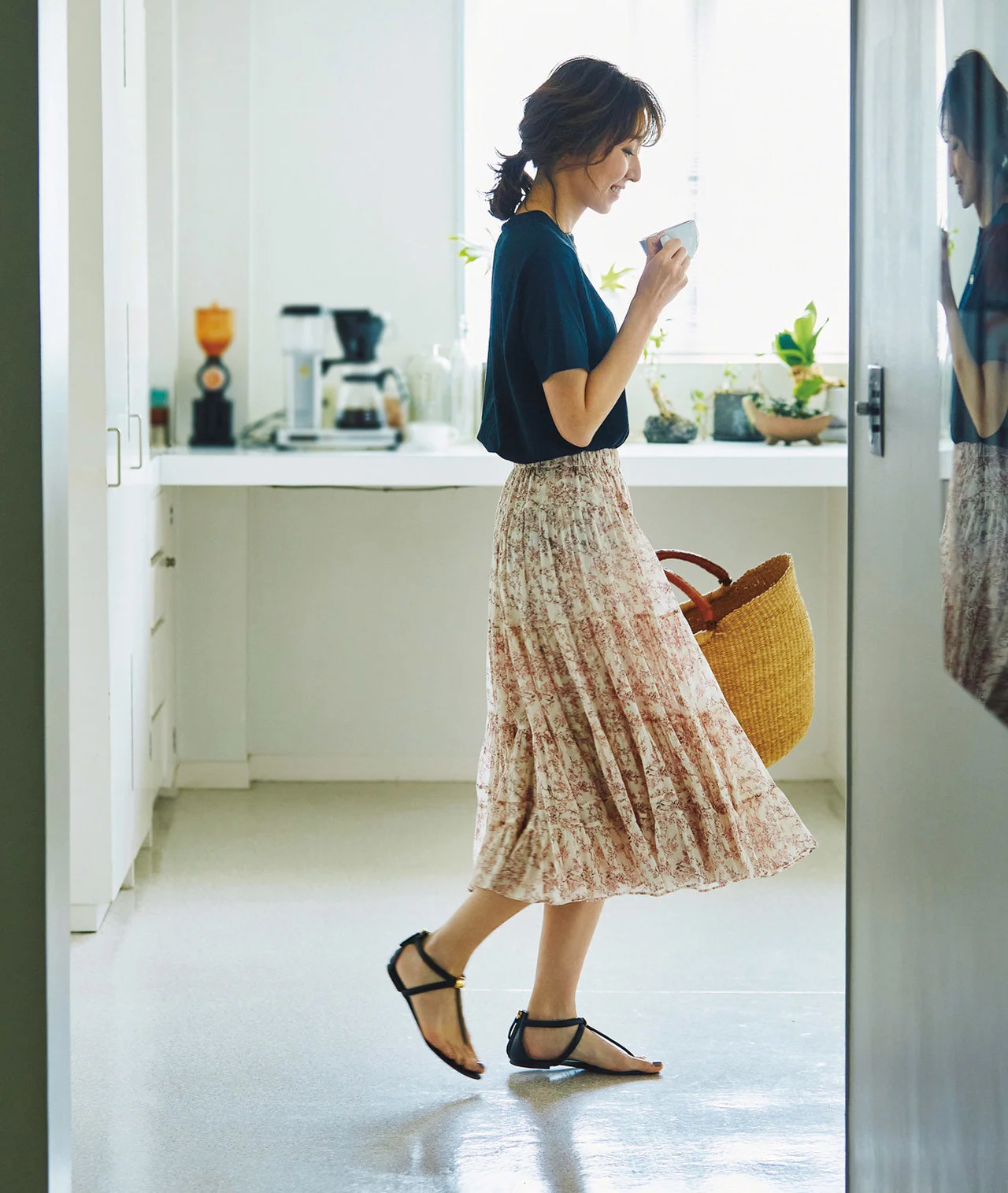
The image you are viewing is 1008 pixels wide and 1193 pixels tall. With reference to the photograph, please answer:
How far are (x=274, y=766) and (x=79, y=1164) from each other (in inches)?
83.6

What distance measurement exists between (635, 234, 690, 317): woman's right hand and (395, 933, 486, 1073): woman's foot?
40.2 inches

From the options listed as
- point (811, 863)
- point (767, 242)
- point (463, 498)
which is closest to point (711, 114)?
point (767, 242)

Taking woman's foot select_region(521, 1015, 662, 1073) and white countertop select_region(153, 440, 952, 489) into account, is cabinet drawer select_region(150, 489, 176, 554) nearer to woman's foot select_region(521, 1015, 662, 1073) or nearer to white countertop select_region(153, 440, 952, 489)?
white countertop select_region(153, 440, 952, 489)

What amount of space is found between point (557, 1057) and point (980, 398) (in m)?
Result: 1.42

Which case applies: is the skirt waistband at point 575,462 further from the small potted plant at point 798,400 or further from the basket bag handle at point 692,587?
the small potted plant at point 798,400

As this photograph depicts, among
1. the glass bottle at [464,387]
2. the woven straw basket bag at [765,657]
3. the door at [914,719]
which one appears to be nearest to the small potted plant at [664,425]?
the glass bottle at [464,387]

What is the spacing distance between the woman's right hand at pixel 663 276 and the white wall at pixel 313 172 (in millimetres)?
1941

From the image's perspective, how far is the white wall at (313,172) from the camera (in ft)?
12.8

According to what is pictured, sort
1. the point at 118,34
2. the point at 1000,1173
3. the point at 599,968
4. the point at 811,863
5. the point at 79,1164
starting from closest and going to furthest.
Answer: the point at 1000,1173
the point at 79,1164
the point at 599,968
the point at 118,34
the point at 811,863

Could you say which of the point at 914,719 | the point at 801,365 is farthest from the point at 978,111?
the point at 801,365

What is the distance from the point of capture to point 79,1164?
200cm

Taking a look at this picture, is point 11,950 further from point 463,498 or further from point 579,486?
point 463,498

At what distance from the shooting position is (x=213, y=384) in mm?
3891

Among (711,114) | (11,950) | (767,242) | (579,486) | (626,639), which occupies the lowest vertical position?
(11,950)
